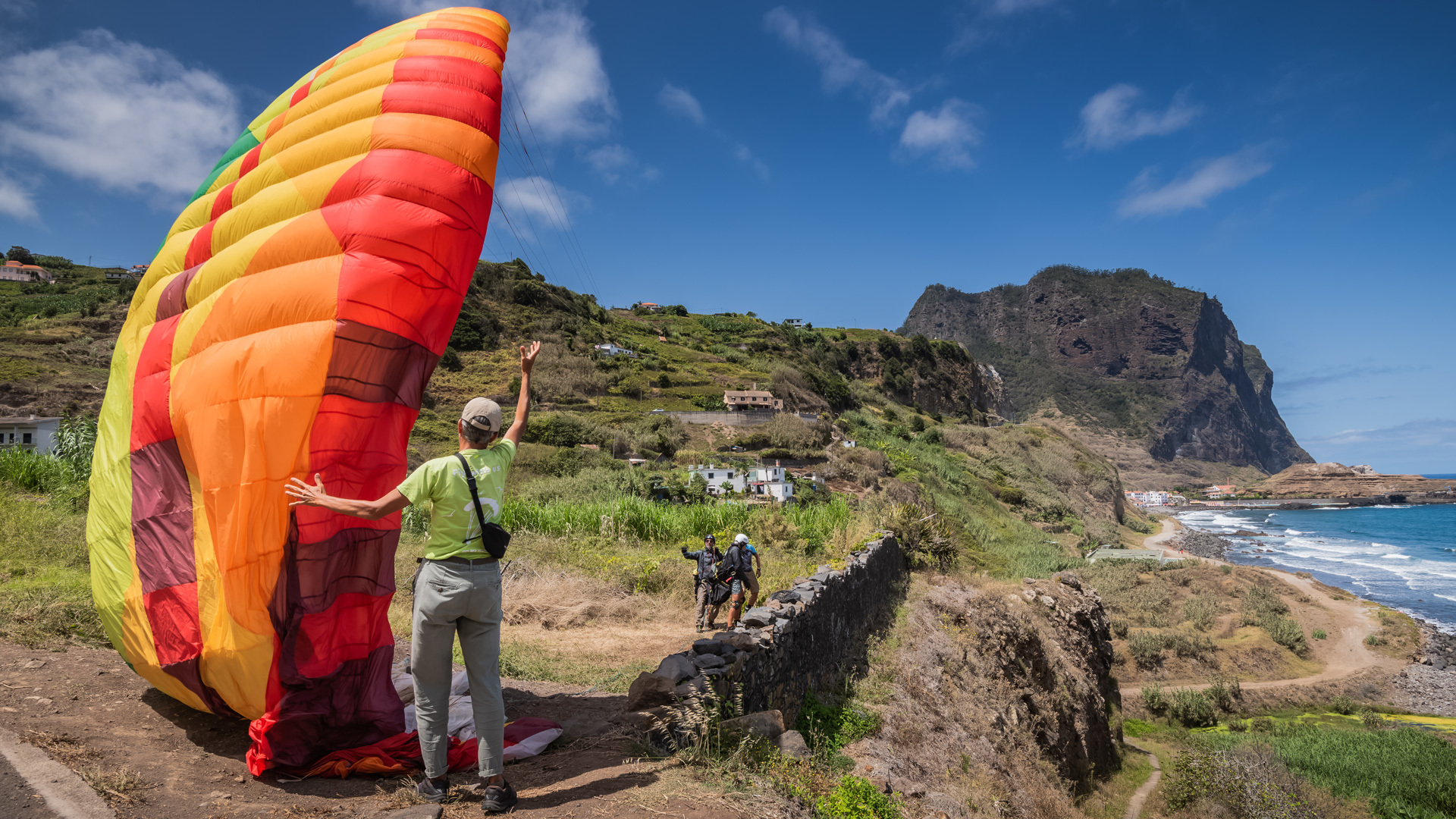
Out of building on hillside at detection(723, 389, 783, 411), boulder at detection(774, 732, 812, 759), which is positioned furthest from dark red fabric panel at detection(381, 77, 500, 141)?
building on hillside at detection(723, 389, 783, 411)

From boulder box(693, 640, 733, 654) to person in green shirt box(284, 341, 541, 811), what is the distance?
2468 millimetres

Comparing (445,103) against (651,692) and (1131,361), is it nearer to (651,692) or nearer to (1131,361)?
(651,692)

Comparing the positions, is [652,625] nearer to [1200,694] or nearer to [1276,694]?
[1200,694]

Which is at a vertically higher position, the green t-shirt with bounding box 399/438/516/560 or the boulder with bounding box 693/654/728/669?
the green t-shirt with bounding box 399/438/516/560

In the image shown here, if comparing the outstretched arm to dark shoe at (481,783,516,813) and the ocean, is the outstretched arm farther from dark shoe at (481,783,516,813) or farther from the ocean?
the ocean

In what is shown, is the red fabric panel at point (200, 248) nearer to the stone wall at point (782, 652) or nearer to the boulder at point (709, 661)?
the stone wall at point (782, 652)

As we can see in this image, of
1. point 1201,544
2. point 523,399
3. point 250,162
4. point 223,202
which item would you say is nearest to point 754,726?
point 523,399

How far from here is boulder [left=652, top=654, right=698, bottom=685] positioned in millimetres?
4941

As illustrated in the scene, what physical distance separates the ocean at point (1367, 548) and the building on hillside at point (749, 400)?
111 ft

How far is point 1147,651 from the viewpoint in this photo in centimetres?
2320

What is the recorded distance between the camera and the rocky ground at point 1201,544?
166 feet

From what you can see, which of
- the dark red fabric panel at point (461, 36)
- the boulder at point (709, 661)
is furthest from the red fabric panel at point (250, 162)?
the boulder at point (709, 661)

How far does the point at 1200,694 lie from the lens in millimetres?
20172

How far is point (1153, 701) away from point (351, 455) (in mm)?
23585
